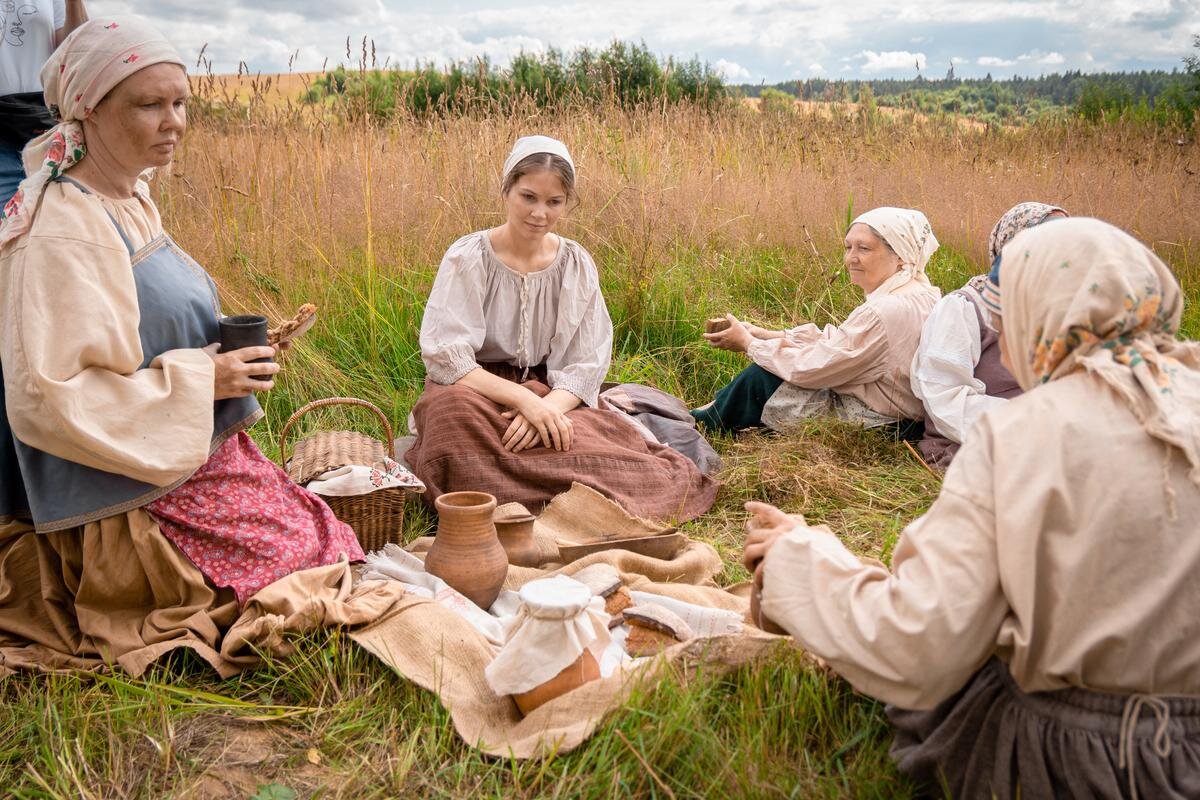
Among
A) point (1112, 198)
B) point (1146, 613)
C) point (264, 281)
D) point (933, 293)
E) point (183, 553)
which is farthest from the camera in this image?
point (1112, 198)

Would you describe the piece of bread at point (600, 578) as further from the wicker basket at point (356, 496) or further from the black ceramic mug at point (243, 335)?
the black ceramic mug at point (243, 335)

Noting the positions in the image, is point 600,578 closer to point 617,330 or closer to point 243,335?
point 243,335

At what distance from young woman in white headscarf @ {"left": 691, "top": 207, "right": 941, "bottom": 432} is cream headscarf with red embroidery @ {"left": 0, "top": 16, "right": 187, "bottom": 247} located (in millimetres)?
3032

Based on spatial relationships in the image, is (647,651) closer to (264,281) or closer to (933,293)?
(933,293)

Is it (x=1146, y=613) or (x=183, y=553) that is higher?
(x=1146, y=613)

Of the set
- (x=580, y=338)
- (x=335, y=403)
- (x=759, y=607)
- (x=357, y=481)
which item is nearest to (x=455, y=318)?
(x=580, y=338)

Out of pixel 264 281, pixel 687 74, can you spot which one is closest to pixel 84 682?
pixel 264 281

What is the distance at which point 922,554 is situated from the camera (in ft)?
5.34

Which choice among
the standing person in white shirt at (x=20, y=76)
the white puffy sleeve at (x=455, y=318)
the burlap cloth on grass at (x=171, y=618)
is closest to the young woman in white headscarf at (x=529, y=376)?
the white puffy sleeve at (x=455, y=318)

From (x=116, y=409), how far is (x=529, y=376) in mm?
→ 2126

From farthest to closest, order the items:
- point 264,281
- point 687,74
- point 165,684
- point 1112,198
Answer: point 687,74, point 1112,198, point 264,281, point 165,684

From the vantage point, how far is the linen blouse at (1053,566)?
1.53 meters

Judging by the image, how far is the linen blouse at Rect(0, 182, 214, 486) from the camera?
2244mm

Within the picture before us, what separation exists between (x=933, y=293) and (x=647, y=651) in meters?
2.75
